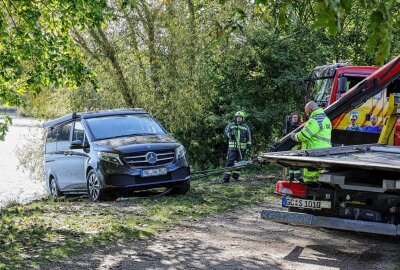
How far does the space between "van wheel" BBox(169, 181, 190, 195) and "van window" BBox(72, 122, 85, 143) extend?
2.20 m

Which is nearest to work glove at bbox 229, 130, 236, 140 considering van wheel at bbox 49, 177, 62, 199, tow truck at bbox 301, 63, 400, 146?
tow truck at bbox 301, 63, 400, 146

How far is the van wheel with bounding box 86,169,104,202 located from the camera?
12.9 m

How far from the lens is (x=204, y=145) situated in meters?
24.2

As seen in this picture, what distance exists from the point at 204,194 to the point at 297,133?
4.23 metres

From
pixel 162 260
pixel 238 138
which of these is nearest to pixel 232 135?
pixel 238 138

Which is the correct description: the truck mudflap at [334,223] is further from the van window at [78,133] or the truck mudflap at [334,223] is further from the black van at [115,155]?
the van window at [78,133]

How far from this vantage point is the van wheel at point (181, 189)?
1341cm

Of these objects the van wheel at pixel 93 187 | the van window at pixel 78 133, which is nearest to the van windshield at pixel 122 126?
the van window at pixel 78 133

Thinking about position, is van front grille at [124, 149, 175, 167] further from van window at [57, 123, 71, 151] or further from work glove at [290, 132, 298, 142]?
work glove at [290, 132, 298, 142]

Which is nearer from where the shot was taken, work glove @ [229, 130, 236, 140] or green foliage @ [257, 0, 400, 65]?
green foliage @ [257, 0, 400, 65]

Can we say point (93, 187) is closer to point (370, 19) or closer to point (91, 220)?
point (91, 220)

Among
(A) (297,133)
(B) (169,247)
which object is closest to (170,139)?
(A) (297,133)

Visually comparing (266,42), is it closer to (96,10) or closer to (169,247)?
(96,10)

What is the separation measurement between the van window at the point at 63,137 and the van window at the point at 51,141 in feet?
0.98
